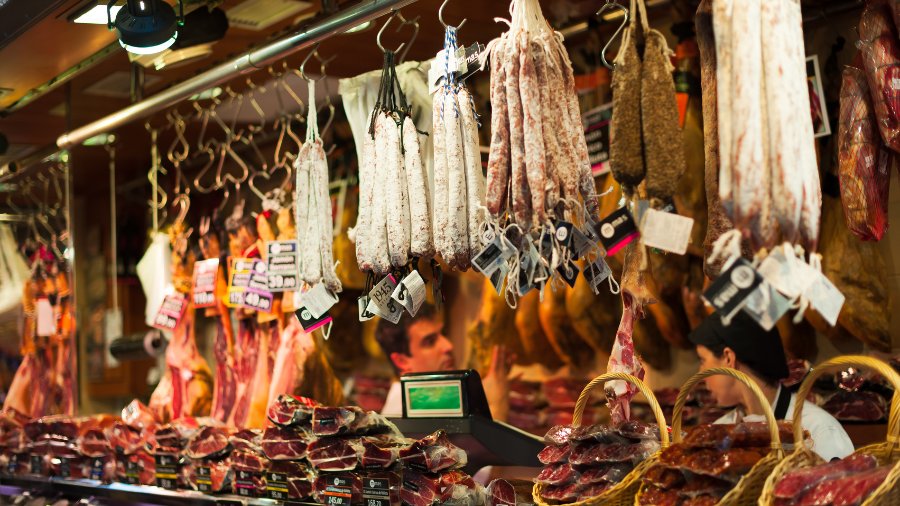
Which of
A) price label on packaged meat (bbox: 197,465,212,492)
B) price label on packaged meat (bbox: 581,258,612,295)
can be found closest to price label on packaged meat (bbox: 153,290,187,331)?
price label on packaged meat (bbox: 197,465,212,492)

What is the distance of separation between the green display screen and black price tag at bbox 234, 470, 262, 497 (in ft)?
2.46

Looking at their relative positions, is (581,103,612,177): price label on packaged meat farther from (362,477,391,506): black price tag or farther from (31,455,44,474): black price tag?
(31,455,44,474): black price tag

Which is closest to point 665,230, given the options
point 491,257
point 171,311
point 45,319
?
point 491,257

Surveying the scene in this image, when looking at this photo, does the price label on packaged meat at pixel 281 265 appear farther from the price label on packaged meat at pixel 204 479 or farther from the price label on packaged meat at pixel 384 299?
A: the price label on packaged meat at pixel 384 299

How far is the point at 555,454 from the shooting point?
3217 millimetres

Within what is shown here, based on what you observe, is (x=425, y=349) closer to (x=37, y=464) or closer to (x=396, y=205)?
(x=37, y=464)

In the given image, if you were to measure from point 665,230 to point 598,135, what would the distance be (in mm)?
2807

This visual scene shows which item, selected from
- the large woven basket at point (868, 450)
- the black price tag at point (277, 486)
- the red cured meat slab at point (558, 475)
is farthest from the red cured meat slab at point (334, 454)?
the large woven basket at point (868, 450)

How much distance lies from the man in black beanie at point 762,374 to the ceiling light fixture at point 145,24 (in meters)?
2.71

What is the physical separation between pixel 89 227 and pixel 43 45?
4.14 m

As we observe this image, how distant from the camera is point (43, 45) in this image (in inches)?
219

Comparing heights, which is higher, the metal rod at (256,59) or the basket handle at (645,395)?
the metal rod at (256,59)

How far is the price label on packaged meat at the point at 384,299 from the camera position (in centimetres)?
368

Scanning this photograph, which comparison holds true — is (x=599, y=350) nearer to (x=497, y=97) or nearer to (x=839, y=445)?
(x=839, y=445)
